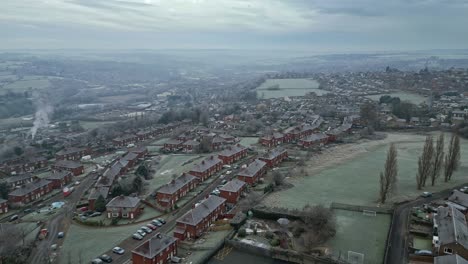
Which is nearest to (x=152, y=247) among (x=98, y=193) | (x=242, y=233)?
(x=242, y=233)

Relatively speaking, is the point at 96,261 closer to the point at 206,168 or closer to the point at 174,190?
the point at 174,190

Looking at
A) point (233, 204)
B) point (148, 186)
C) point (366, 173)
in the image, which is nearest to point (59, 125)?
point (148, 186)

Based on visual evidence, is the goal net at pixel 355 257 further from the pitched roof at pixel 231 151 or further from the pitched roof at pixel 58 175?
the pitched roof at pixel 58 175

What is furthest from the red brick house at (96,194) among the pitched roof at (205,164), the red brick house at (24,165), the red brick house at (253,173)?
the red brick house at (24,165)

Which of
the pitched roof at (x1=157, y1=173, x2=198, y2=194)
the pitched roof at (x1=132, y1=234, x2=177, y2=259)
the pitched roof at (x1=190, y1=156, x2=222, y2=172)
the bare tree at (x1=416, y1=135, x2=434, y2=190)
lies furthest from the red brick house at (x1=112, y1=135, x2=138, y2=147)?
the bare tree at (x1=416, y1=135, x2=434, y2=190)

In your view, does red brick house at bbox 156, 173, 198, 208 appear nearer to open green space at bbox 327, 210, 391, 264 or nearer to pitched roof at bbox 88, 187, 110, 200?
pitched roof at bbox 88, 187, 110, 200

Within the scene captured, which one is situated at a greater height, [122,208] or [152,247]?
[152,247]

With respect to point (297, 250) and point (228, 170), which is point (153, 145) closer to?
point (228, 170)
